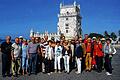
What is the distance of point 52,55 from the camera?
12.9 m

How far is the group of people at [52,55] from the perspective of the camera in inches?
471

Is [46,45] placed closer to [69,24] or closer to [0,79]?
[0,79]

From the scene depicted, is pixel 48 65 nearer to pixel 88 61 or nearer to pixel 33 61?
pixel 33 61

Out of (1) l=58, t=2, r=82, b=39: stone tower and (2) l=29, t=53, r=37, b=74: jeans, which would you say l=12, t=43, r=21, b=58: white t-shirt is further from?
(1) l=58, t=2, r=82, b=39: stone tower

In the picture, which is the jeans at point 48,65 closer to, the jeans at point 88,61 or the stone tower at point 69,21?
the jeans at point 88,61

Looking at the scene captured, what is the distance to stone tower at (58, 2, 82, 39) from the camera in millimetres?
85625

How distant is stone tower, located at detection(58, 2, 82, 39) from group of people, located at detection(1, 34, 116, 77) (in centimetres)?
7102

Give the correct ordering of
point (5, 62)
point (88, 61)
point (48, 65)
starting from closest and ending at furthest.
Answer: point (5, 62) → point (48, 65) → point (88, 61)

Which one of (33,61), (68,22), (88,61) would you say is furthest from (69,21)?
(33,61)

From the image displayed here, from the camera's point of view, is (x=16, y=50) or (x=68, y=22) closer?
(x=16, y=50)

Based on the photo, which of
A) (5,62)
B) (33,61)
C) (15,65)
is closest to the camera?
(5,62)

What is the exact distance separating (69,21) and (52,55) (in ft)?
243

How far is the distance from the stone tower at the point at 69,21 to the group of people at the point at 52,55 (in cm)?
7102

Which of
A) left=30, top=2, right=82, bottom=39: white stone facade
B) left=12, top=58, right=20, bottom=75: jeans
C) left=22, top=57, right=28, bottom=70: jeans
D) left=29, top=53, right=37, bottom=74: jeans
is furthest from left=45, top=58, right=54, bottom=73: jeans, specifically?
left=30, top=2, right=82, bottom=39: white stone facade
